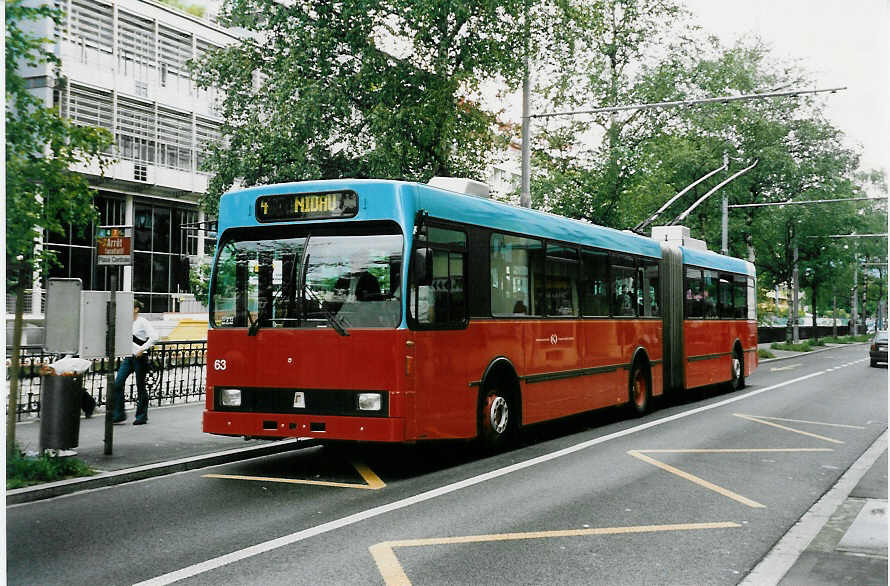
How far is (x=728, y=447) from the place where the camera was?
11742 millimetres

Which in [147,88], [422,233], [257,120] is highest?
[147,88]

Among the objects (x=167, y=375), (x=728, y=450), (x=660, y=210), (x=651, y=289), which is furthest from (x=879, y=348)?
(x=167, y=375)

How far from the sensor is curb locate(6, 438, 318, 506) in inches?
326

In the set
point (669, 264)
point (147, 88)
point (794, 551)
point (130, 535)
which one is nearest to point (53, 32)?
point (130, 535)

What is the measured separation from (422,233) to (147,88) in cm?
2818

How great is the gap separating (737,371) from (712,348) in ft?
7.87

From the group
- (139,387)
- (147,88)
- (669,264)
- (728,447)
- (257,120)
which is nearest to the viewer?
(728,447)

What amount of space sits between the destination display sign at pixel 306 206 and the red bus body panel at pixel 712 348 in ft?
33.9

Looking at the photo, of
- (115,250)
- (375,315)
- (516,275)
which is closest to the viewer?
(375,315)

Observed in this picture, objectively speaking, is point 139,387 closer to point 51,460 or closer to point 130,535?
point 51,460

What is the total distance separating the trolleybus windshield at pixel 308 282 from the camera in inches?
356

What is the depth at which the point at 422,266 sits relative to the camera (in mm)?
9141

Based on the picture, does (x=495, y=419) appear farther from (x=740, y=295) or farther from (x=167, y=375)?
(x=740, y=295)

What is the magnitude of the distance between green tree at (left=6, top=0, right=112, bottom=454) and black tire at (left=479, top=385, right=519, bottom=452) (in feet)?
15.2
